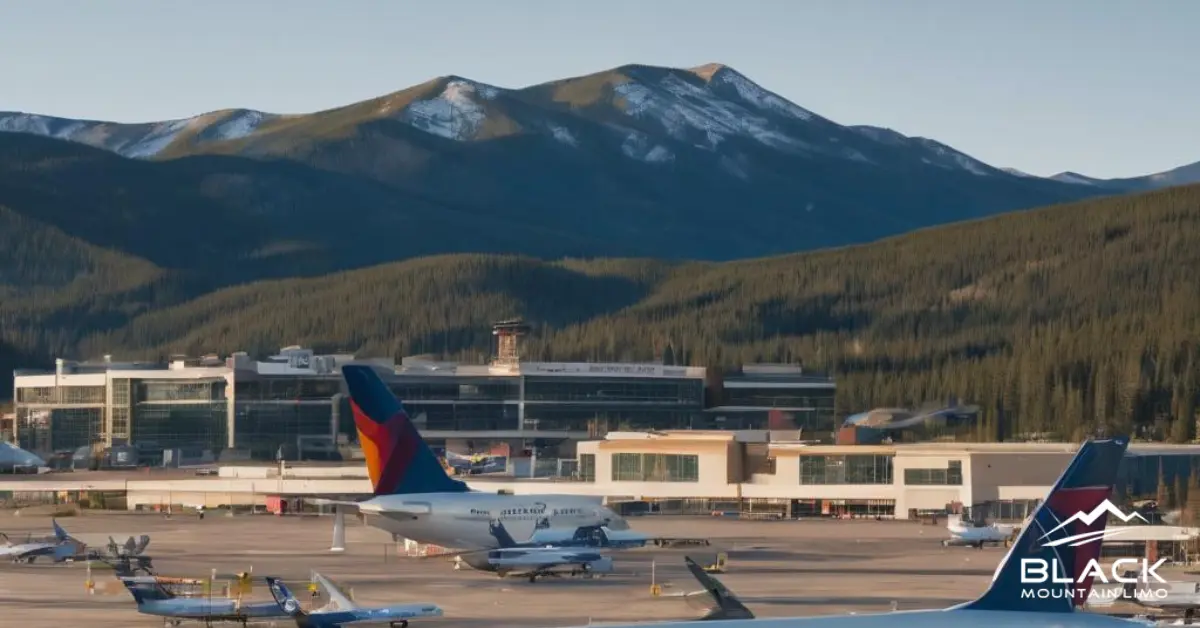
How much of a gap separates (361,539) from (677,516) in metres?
32.0

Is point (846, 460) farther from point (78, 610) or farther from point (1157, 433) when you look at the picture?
point (78, 610)

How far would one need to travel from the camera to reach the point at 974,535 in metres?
113

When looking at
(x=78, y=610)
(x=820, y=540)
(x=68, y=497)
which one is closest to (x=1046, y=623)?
(x=78, y=610)

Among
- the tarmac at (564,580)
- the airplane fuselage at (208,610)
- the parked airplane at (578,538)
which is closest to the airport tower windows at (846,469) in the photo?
the tarmac at (564,580)

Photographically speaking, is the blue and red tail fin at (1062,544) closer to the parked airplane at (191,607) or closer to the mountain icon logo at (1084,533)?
the mountain icon logo at (1084,533)

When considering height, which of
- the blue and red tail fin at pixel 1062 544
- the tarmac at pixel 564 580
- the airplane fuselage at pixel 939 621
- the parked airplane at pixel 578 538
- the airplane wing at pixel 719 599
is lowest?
the tarmac at pixel 564 580

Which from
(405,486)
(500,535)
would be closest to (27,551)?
(405,486)

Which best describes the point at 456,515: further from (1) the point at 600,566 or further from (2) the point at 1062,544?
(2) the point at 1062,544

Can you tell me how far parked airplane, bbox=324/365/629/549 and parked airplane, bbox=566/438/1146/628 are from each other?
45.5 metres

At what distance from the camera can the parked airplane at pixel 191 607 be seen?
232 feet

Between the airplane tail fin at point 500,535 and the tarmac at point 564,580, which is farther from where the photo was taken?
the airplane tail fin at point 500,535

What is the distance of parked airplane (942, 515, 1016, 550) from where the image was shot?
112875 mm

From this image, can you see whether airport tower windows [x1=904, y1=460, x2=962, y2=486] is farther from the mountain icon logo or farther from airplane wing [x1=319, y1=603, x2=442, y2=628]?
the mountain icon logo

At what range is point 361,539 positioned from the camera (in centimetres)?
12131
